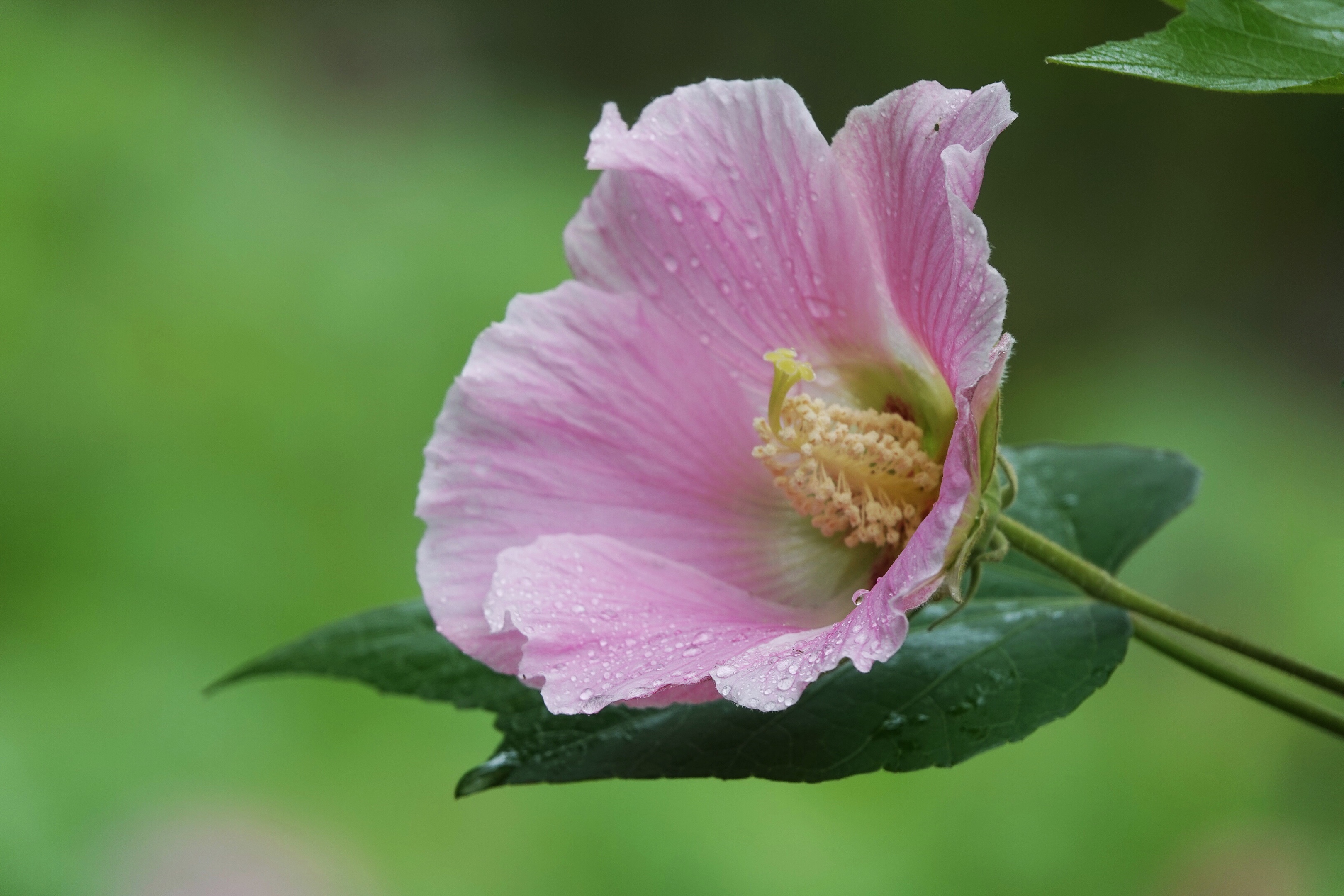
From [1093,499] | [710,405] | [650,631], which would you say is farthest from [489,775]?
[1093,499]

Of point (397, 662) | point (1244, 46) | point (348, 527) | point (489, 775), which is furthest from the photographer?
point (348, 527)

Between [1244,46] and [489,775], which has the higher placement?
[1244,46]

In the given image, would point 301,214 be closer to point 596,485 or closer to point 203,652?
point 203,652

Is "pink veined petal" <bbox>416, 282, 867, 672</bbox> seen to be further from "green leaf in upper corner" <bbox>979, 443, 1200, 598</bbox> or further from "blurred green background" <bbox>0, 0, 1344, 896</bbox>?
"blurred green background" <bbox>0, 0, 1344, 896</bbox>

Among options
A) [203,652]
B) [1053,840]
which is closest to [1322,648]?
[1053,840]

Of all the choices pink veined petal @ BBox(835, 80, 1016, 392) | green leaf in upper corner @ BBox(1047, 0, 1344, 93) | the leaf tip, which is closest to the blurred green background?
the leaf tip

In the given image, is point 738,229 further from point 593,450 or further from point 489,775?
point 489,775
